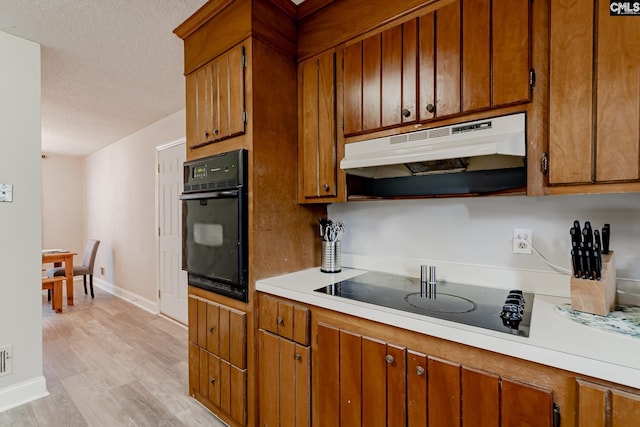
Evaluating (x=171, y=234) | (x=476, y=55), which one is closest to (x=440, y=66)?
(x=476, y=55)

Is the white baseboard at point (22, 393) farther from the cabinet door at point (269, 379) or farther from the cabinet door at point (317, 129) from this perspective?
the cabinet door at point (317, 129)

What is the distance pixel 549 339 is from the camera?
0.92 metres

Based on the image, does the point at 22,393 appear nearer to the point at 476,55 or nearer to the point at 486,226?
the point at 486,226

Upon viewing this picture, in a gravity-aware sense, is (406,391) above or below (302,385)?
above

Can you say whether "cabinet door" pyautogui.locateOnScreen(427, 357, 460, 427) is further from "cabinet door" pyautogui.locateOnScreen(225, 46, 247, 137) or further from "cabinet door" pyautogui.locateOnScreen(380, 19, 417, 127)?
"cabinet door" pyautogui.locateOnScreen(225, 46, 247, 137)

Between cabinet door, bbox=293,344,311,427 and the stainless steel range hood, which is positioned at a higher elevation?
the stainless steel range hood

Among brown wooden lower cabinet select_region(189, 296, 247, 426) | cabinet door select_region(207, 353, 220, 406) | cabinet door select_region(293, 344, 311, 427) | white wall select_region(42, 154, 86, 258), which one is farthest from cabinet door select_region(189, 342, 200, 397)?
white wall select_region(42, 154, 86, 258)

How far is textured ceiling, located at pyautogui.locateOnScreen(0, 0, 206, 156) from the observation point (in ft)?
5.94

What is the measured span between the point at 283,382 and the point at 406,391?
2.20ft

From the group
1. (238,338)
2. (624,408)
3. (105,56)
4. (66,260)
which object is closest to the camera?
(624,408)

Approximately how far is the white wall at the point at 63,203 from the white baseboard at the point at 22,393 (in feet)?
15.9

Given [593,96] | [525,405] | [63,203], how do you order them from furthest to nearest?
[63,203], [593,96], [525,405]

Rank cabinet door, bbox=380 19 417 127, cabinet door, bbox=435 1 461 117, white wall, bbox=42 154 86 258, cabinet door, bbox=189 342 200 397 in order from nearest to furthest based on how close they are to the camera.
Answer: cabinet door, bbox=435 1 461 117, cabinet door, bbox=380 19 417 127, cabinet door, bbox=189 342 200 397, white wall, bbox=42 154 86 258

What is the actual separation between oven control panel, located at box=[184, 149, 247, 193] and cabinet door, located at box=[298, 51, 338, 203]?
381mm
